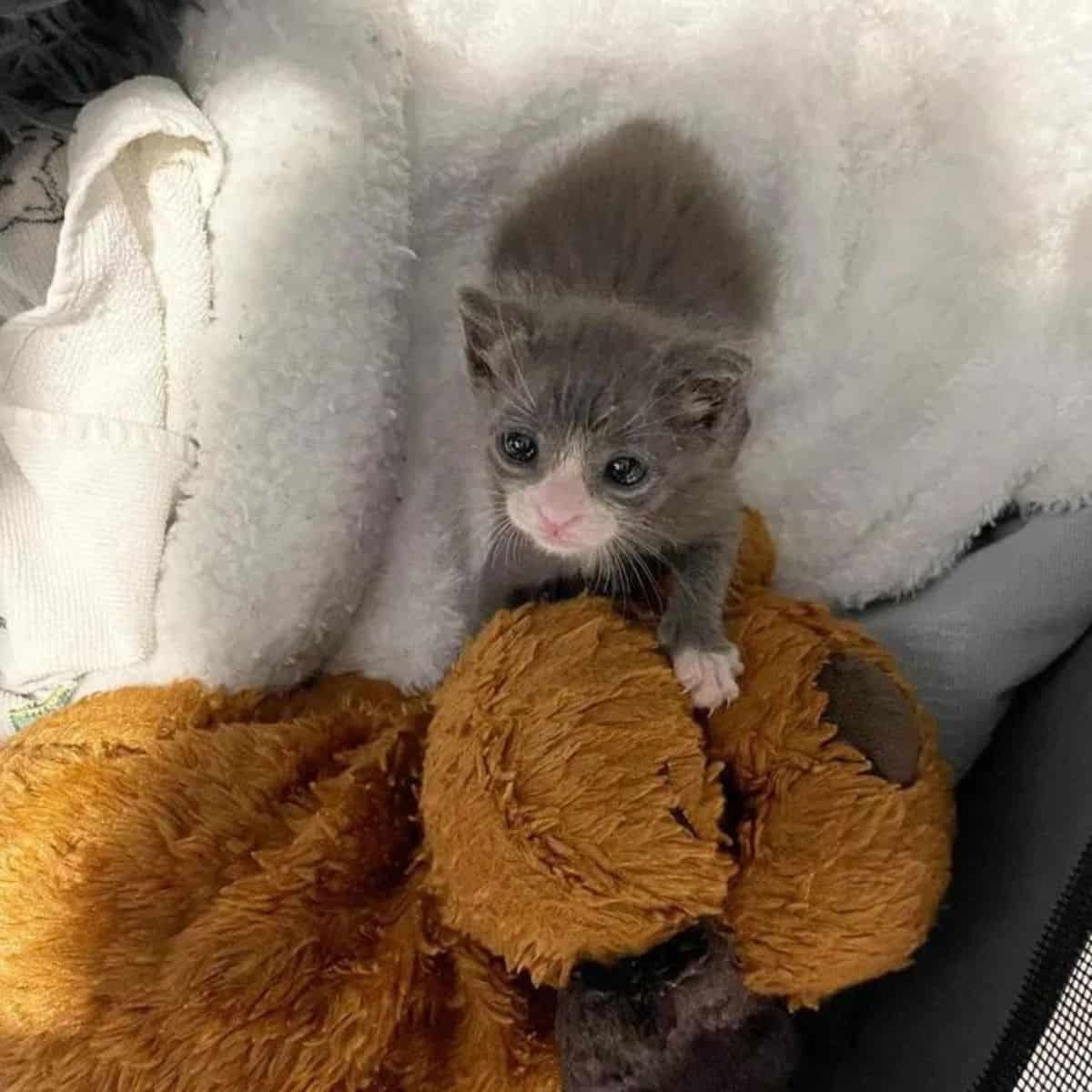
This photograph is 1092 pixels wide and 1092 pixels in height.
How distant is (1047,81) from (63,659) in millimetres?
1027

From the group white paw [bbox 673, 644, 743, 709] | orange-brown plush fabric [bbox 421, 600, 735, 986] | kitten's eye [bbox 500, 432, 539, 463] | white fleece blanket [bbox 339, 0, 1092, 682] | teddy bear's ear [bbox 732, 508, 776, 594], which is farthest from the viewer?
white fleece blanket [bbox 339, 0, 1092, 682]

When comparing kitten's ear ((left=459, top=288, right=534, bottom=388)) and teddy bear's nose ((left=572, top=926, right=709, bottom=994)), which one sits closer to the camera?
teddy bear's nose ((left=572, top=926, right=709, bottom=994))

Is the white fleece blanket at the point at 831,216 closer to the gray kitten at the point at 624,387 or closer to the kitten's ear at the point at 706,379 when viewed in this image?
the gray kitten at the point at 624,387

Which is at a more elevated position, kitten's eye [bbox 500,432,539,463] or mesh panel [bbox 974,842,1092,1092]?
kitten's eye [bbox 500,432,539,463]

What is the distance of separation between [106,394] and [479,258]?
39 centimetres

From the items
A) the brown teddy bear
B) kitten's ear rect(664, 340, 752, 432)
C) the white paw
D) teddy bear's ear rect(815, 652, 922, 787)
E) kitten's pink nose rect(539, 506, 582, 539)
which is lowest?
the brown teddy bear

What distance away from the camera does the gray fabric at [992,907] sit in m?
0.84

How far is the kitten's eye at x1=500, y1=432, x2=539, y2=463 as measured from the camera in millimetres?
935

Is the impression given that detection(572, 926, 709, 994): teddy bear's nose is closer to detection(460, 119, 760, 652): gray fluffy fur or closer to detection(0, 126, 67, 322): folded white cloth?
detection(460, 119, 760, 652): gray fluffy fur

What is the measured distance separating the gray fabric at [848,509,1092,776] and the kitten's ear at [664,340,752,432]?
10.4 inches

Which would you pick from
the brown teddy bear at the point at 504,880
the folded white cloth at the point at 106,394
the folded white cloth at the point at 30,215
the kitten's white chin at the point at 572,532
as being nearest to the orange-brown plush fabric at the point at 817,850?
the brown teddy bear at the point at 504,880

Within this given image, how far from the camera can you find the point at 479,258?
126 centimetres

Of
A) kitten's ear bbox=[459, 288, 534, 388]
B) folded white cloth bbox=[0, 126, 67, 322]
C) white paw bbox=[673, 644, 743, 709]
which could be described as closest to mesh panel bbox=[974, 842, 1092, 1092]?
white paw bbox=[673, 644, 743, 709]

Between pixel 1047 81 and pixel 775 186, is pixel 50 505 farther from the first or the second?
pixel 1047 81
